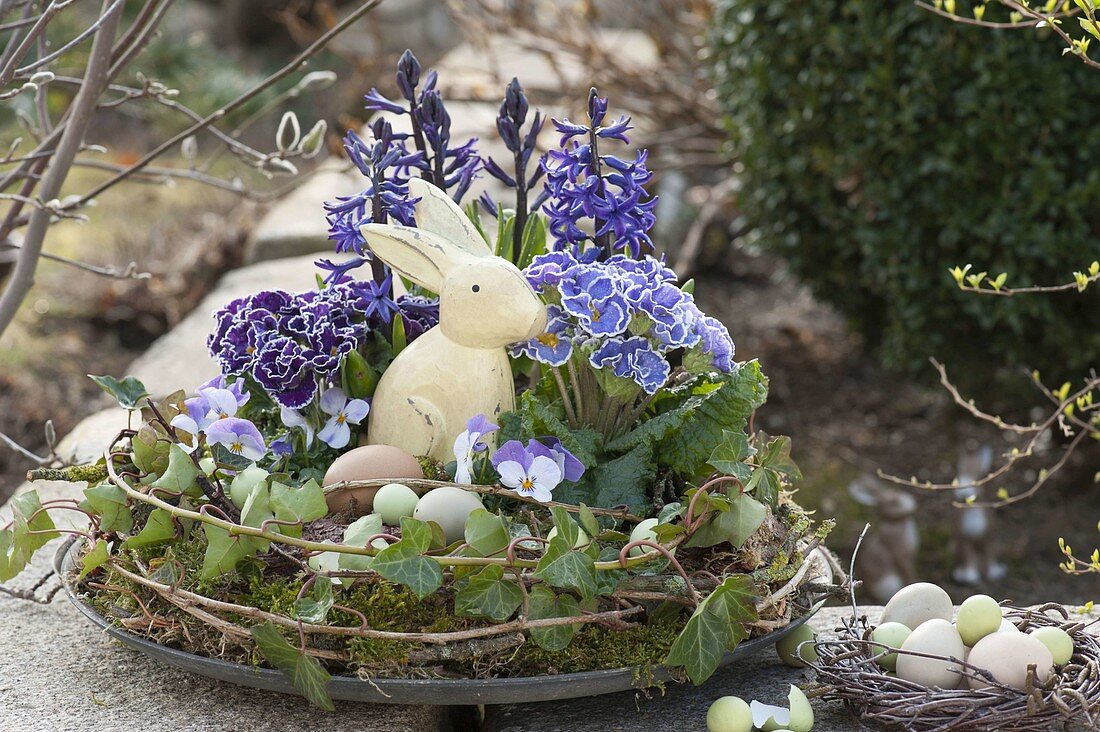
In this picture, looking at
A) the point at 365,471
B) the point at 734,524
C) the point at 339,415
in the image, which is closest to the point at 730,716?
the point at 734,524

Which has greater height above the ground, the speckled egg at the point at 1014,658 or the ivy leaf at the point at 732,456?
the ivy leaf at the point at 732,456

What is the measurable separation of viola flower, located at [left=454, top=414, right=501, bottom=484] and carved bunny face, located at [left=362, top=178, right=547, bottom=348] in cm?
12

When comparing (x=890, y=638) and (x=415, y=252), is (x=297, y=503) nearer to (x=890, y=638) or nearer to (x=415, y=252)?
(x=415, y=252)

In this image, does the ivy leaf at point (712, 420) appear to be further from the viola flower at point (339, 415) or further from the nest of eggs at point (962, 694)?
the viola flower at point (339, 415)

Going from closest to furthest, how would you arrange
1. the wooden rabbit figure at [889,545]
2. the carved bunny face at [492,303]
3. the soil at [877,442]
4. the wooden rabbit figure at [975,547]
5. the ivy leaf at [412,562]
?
the ivy leaf at [412,562], the carved bunny face at [492,303], the wooden rabbit figure at [889,545], the wooden rabbit figure at [975,547], the soil at [877,442]

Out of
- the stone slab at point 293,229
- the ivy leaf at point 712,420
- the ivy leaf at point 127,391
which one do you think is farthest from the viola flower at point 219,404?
the stone slab at point 293,229

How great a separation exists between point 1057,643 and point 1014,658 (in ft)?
0.33

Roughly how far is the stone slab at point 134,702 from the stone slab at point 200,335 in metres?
0.94

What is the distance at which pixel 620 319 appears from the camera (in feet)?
4.53

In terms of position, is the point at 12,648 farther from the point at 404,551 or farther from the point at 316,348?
the point at 404,551

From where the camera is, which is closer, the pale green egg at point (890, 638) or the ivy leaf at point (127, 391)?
the pale green egg at point (890, 638)

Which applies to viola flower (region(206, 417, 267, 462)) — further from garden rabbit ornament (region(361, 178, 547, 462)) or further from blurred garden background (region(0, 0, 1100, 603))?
blurred garden background (region(0, 0, 1100, 603))

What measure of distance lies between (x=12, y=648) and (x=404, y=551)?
2.37ft

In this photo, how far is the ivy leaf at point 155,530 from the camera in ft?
4.50
